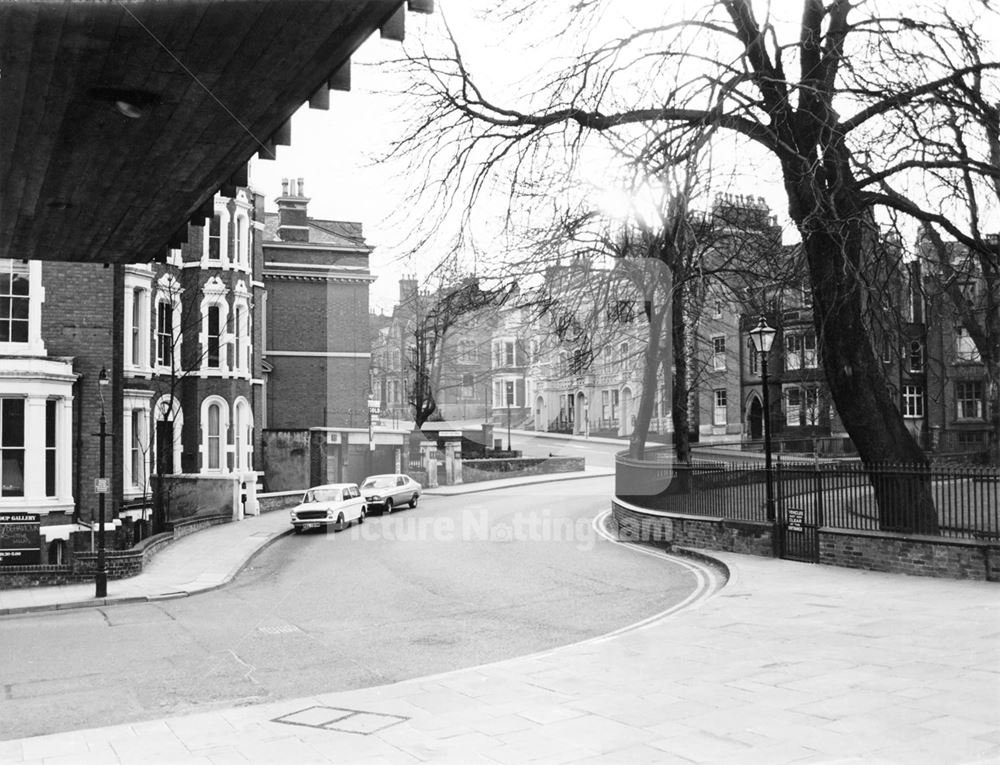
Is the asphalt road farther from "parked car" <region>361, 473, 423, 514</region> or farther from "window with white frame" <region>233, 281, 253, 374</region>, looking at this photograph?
"window with white frame" <region>233, 281, 253, 374</region>

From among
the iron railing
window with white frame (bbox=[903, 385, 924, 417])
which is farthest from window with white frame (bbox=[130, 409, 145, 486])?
window with white frame (bbox=[903, 385, 924, 417])

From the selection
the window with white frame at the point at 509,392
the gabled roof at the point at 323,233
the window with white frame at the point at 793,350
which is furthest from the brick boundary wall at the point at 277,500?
the window with white frame at the point at 509,392

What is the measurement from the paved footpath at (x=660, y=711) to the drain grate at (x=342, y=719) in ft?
0.06

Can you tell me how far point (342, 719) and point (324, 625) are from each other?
591 centimetres

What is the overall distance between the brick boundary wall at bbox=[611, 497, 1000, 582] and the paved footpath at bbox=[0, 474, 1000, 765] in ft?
11.3

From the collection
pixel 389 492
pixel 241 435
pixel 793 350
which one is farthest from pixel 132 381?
pixel 793 350

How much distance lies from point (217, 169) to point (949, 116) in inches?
460

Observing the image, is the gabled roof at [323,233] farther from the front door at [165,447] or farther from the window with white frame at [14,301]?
the window with white frame at [14,301]

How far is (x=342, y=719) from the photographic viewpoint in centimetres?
831

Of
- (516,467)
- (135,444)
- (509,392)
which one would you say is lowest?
(516,467)

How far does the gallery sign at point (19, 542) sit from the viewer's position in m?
21.4

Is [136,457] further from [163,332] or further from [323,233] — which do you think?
[323,233]

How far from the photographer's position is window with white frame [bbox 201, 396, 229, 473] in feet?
114

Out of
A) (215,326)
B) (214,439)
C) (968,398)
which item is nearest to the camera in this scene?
(214,439)
